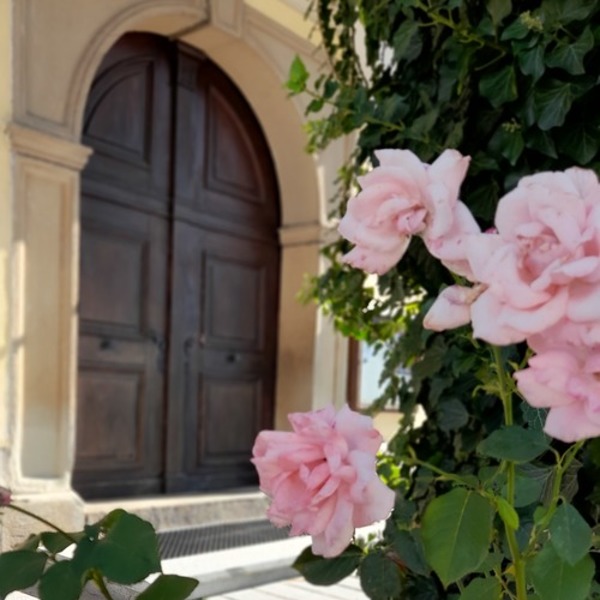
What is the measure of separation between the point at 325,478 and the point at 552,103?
887mm

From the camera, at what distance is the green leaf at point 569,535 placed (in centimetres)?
42

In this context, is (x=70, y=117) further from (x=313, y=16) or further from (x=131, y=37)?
(x=313, y=16)

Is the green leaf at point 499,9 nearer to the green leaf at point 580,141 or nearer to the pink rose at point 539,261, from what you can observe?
the green leaf at point 580,141

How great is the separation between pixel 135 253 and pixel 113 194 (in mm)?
323

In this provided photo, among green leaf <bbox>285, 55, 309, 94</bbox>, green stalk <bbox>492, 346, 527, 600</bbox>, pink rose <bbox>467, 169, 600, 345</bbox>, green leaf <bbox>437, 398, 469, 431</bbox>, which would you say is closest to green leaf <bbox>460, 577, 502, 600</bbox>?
green stalk <bbox>492, 346, 527, 600</bbox>

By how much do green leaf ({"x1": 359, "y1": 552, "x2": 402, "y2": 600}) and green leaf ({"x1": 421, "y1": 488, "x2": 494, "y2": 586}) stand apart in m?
0.57

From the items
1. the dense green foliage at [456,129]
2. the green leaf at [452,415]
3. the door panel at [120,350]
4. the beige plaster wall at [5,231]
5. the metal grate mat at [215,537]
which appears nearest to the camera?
the dense green foliage at [456,129]

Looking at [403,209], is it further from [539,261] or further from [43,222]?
[43,222]

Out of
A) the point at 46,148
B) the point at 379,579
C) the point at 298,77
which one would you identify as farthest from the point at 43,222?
the point at 379,579

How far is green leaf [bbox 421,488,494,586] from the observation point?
443 mm

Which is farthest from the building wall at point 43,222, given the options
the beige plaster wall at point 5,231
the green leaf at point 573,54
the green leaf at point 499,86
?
the green leaf at point 573,54

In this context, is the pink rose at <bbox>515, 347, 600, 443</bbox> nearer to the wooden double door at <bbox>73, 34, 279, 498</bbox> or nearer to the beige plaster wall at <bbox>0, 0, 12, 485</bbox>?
the beige plaster wall at <bbox>0, 0, 12, 485</bbox>

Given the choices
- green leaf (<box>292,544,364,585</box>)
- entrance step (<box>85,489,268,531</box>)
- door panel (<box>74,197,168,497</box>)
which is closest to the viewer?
green leaf (<box>292,544,364,585</box>)

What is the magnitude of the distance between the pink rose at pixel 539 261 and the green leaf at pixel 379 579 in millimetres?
712
